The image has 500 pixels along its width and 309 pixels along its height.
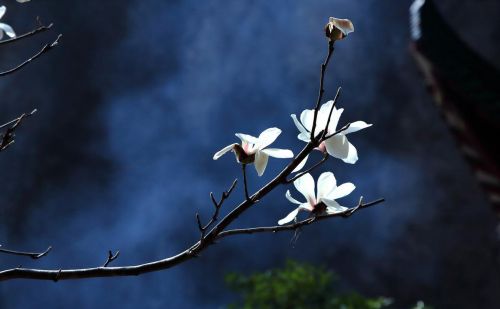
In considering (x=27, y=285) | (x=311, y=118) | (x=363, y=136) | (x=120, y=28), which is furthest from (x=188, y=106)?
(x=311, y=118)

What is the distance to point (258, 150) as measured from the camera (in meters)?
1.08

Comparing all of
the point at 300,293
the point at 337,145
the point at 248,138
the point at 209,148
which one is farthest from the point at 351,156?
the point at 209,148

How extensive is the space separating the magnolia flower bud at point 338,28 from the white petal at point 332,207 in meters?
0.23

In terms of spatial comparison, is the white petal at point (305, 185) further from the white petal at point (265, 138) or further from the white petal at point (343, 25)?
the white petal at point (343, 25)

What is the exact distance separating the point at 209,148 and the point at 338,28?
7.84m

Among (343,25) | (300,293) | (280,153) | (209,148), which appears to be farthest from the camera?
(209,148)

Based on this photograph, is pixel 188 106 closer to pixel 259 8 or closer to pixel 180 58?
pixel 180 58

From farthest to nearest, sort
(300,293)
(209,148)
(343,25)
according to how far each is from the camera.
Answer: (209,148), (300,293), (343,25)

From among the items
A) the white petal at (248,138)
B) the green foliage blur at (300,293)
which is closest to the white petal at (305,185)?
the white petal at (248,138)

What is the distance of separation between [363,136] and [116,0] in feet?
9.93

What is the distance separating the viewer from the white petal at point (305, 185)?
44.4 inches

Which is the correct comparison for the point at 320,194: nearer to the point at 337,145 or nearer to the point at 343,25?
the point at 337,145

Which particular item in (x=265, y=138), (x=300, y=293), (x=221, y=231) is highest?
(x=300, y=293)

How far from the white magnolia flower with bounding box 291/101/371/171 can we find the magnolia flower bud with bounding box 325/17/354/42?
0.33ft
